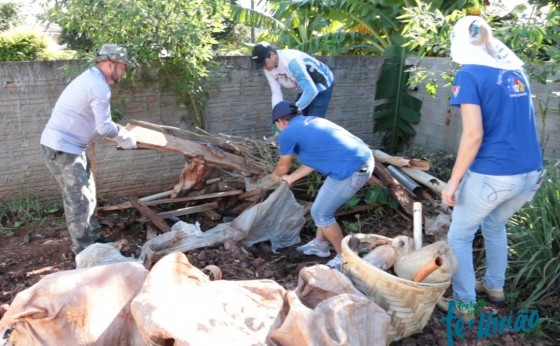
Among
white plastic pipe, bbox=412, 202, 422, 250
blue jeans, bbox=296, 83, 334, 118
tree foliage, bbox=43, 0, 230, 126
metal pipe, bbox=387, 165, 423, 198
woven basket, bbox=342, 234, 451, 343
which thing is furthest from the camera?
blue jeans, bbox=296, 83, 334, 118

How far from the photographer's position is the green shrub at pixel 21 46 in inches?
270

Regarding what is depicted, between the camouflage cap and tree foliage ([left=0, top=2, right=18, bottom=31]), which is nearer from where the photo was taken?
the camouflage cap

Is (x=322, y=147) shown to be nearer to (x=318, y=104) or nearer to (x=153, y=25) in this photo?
(x=318, y=104)

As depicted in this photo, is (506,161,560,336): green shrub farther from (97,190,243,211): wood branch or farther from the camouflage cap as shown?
the camouflage cap

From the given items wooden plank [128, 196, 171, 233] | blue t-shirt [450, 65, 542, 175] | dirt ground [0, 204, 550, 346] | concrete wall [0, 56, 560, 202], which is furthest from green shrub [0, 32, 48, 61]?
blue t-shirt [450, 65, 542, 175]

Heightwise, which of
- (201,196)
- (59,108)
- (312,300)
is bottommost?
(201,196)

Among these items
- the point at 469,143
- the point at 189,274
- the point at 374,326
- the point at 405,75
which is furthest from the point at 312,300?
the point at 405,75

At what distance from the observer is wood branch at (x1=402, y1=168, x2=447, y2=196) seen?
516cm

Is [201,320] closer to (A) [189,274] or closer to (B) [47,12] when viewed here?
(A) [189,274]

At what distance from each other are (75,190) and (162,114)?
2.04 meters

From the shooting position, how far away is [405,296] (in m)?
2.89

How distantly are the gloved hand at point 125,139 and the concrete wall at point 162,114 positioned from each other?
1667 millimetres

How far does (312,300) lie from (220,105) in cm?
419

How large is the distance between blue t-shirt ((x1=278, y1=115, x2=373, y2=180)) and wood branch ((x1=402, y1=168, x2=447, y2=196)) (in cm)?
125
